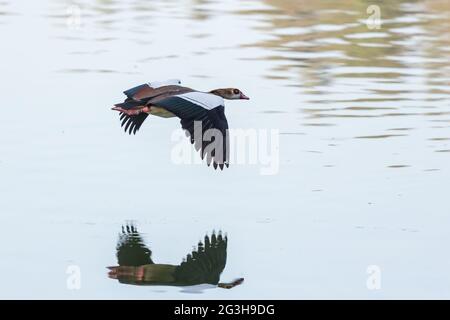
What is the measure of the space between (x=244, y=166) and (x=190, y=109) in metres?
1.67

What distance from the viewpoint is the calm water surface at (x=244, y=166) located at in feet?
33.8

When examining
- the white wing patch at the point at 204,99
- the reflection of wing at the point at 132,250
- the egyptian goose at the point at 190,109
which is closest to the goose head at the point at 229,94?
the egyptian goose at the point at 190,109

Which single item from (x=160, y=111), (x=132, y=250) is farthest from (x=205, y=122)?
(x=132, y=250)

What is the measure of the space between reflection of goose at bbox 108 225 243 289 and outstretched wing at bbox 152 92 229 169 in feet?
2.50

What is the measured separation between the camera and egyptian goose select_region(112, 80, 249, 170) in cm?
1136

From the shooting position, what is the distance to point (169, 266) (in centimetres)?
1027

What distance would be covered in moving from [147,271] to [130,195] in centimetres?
192

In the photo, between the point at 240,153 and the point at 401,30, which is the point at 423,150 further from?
the point at 401,30

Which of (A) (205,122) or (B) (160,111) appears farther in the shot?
(B) (160,111)

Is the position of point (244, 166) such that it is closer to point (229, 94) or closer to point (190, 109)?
point (229, 94)

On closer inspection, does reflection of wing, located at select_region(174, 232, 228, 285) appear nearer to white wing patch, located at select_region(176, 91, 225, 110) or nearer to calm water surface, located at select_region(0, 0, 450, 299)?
calm water surface, located at select_region(0, 0, 450, 299)

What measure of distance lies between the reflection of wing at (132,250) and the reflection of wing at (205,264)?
318mm

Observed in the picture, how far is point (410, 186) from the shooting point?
490 inches

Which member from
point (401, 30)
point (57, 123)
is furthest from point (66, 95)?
point (401, 30)
